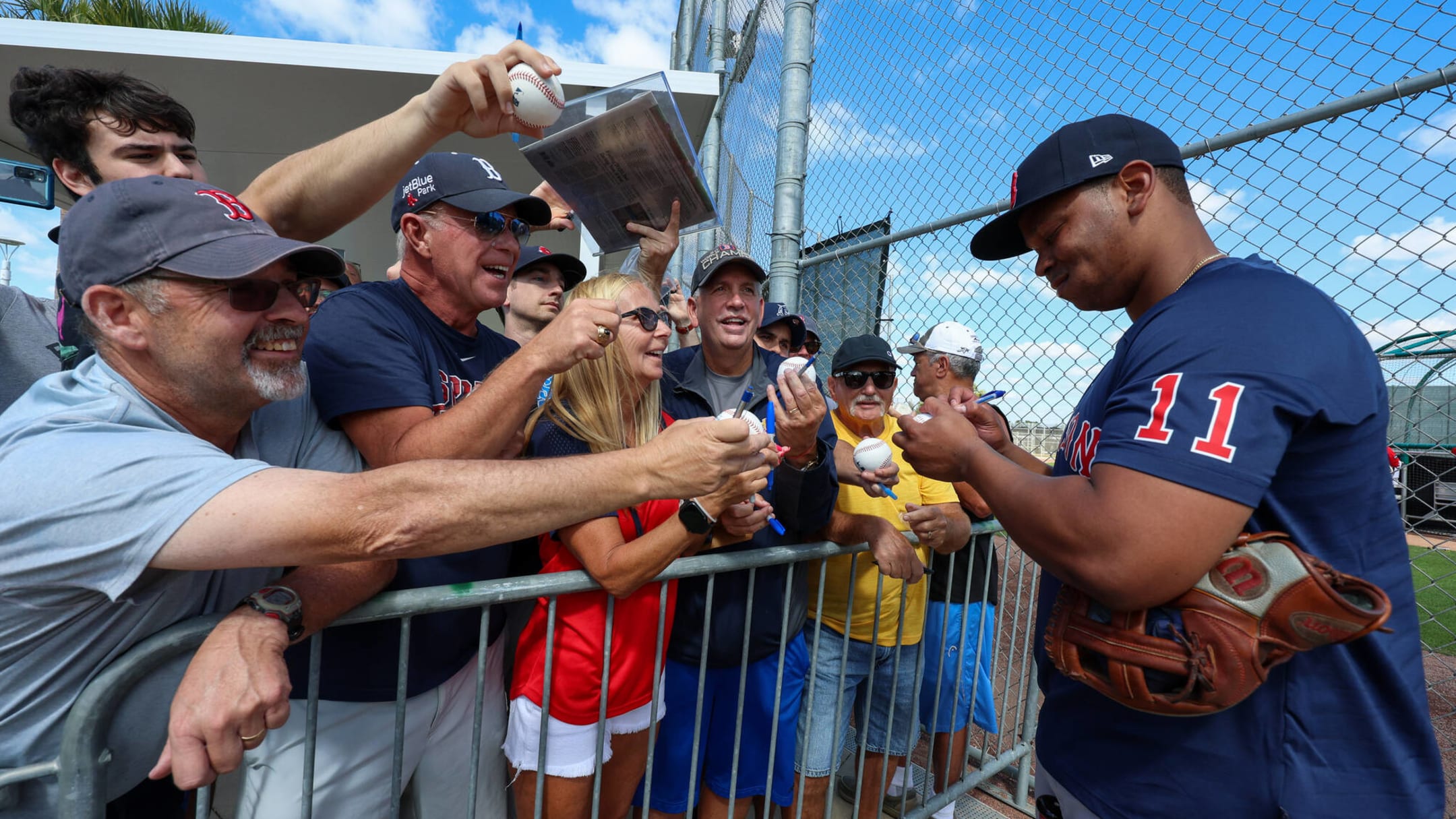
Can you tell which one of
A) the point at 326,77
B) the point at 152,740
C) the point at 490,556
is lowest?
the point at 152,740

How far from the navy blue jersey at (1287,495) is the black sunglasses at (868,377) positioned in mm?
1683

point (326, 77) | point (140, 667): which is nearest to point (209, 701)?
point (140, 667)

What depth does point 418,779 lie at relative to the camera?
1.78 metres

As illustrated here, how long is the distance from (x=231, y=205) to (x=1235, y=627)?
2.19 metres

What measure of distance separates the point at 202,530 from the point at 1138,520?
64.5 inches

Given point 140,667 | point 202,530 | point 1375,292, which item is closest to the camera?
point 202,530

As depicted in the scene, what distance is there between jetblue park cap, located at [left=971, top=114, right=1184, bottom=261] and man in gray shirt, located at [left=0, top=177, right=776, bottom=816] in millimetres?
999

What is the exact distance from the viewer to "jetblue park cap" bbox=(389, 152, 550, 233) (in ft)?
6.31

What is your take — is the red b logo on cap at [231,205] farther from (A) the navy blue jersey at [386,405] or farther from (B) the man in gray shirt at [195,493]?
(A) the navy blue jersey at [386,405]

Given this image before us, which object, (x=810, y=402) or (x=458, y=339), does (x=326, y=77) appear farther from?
(x=810, y=402)

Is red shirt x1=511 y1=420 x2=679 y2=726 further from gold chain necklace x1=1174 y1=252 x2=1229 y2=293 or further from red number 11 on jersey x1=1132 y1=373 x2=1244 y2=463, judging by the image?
gold chain necklace x1=1174 y1=252 x2=1229 y2=293

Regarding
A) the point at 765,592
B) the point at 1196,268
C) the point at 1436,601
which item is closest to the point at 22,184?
the point at 765,592

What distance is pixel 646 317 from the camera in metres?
2.19

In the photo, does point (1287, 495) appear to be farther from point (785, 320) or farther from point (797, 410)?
point (785, 320)
